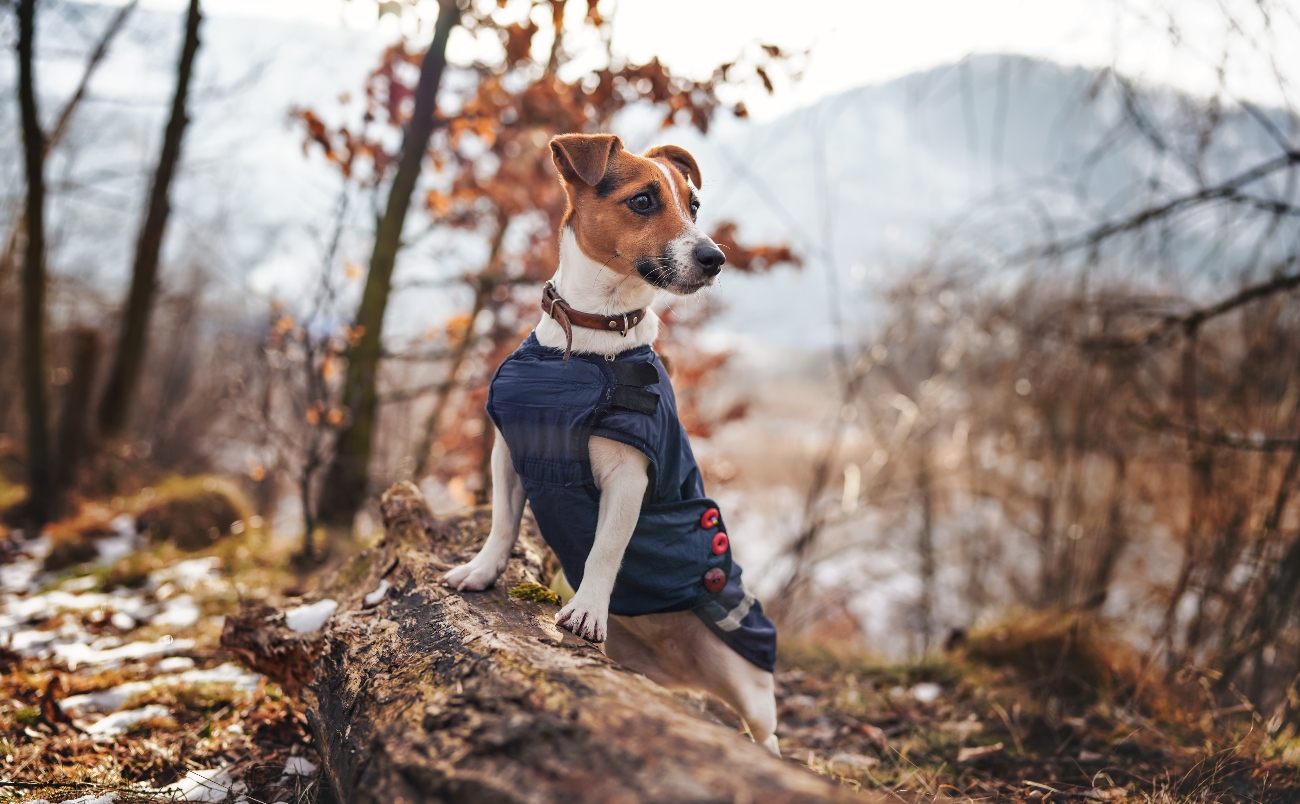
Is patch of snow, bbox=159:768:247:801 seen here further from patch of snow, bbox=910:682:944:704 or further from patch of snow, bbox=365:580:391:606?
patch of snow, bbox=910:682:944:704

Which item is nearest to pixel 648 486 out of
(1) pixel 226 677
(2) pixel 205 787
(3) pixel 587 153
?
(3) pixel 587 153

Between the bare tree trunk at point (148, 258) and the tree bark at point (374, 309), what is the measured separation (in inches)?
131

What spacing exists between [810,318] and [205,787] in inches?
200

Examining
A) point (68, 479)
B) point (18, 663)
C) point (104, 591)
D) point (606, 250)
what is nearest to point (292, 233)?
point (68, 479)

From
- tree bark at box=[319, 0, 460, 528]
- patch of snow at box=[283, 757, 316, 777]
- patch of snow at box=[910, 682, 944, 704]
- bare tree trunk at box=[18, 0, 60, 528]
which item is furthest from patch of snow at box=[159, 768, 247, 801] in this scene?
bare tree trunk at box=[18, 0, 60, 528]

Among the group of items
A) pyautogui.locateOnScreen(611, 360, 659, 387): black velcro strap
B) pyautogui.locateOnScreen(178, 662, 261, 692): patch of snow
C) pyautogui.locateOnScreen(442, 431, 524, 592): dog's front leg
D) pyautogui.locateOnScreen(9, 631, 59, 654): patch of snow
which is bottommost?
pyautogui.locateOnScreen(9, 631, 59, 654): patch of snow

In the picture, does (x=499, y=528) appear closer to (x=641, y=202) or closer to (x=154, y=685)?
(x=641, y=202)

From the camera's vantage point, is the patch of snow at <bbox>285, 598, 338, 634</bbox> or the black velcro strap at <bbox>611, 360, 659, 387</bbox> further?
the patch of snow at <bbox>285, 598, 338, 634</bbox>

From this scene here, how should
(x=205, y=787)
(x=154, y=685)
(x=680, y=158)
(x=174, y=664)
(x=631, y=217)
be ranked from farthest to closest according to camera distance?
1. (x=174, y=664)
2. (x=154, y=685)
3. (x=680, y=158)
4. (x=631, y=217)
5. (x=205, y=787)

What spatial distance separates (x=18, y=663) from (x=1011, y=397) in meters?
8.95

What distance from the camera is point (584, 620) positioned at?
96.8 inches

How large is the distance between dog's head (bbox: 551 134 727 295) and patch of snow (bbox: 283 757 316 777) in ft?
6.79

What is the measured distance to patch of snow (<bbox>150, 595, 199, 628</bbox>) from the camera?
15.4ft

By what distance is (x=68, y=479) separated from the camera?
7559mm
